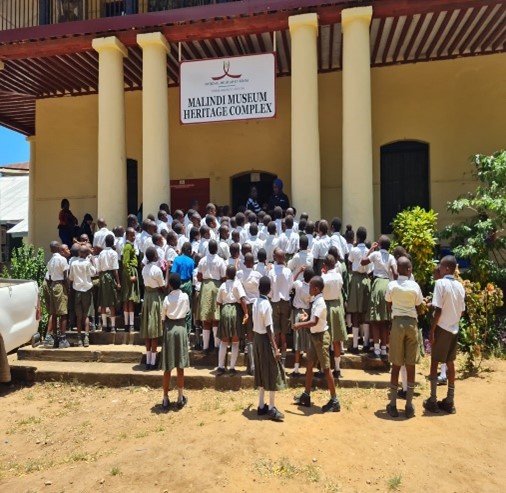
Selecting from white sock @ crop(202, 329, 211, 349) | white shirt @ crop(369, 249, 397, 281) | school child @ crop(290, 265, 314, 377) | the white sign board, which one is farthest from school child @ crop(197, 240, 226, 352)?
the white sign board

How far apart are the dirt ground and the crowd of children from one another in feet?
0.90

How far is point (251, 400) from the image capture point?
566 centimetres

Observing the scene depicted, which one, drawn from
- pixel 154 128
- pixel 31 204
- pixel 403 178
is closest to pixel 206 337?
pixel 154 128

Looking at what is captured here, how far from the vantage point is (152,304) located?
21.0ft

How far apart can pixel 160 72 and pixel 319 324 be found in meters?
6.55

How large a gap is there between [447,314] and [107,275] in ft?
15.7

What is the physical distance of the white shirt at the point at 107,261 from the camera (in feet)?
24.3

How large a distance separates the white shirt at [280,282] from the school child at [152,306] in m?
1.47

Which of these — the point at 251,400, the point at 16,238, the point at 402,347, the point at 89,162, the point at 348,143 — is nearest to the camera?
the point at 402,347

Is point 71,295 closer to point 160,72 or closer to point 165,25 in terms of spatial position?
point 160,72

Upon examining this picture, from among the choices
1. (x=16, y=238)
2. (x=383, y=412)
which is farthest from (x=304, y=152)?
(x=16, y=238)

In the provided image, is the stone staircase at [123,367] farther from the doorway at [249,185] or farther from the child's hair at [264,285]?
the doorway at [249,185]

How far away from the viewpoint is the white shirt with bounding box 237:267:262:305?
6.04 metres

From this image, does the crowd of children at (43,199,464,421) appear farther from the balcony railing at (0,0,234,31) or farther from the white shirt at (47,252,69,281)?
the balcony railing at (0,0,234,31)
